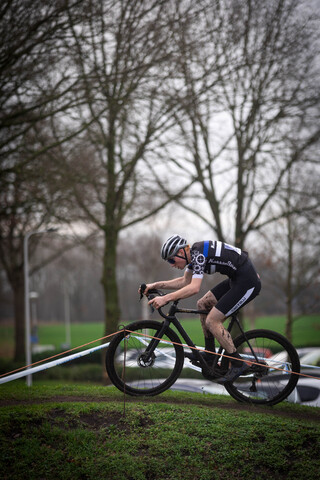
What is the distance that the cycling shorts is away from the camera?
18.0 ft

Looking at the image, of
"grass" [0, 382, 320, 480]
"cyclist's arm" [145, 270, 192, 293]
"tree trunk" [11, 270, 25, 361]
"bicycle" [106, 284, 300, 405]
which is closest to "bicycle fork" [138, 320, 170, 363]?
"bicycle" [106, 284, 300, 405]

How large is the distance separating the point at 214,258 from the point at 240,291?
1.75 ft

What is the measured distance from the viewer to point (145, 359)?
564cm

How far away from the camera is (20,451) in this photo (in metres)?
4.76

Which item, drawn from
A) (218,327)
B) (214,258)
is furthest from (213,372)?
(214,258)

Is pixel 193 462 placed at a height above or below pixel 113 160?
below

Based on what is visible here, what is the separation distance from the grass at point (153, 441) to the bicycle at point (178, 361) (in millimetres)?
236

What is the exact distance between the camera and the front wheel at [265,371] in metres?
5.78

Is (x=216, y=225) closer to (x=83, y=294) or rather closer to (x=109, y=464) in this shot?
(x=109, y=464)

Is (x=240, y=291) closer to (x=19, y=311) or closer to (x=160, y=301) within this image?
(x=160, y=301)

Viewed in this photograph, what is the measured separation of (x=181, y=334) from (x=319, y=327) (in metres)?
19.3

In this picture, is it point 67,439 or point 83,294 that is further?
point 83,294

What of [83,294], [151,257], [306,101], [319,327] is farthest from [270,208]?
[83,294]

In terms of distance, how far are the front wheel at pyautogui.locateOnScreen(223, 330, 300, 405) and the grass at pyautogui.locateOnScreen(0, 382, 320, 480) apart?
20 centimetres
